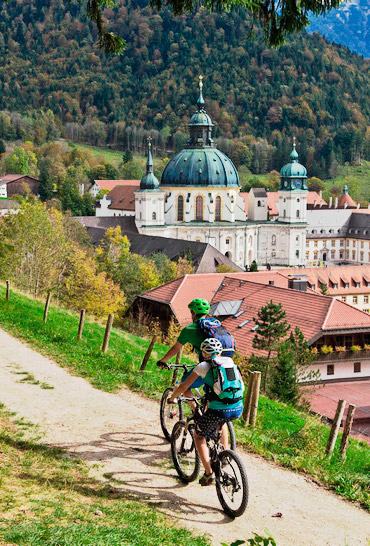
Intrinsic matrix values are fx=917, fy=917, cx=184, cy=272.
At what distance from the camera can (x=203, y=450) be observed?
8984 mm

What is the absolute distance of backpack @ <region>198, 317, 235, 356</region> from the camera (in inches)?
358

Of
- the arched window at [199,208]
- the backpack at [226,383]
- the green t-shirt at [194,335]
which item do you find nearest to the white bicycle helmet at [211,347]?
the backpack at [226,383]

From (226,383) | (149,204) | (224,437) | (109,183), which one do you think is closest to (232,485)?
(224,437)

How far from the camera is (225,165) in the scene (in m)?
98.4

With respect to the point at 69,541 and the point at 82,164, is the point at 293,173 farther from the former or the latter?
the point at 69,541

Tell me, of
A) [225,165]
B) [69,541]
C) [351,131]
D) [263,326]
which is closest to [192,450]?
[69,541]

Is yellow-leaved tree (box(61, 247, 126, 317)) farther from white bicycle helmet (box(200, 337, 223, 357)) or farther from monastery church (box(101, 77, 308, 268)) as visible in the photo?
monastery church (box(101, 77, 308, 268))

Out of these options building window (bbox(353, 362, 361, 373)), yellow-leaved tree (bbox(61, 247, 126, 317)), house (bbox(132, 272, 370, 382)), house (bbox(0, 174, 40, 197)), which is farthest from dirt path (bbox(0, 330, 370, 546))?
house (bbox(0, 174, 40, 197))

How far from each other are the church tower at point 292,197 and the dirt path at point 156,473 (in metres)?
88.9

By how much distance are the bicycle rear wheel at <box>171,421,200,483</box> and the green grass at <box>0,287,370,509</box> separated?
1257mm

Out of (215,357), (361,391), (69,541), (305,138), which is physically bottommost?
(361,391)

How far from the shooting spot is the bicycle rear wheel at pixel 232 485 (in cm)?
843

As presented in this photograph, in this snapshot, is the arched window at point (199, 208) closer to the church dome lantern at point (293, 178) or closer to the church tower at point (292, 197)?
the church tower at point (292, 197)

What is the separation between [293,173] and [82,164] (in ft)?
157
